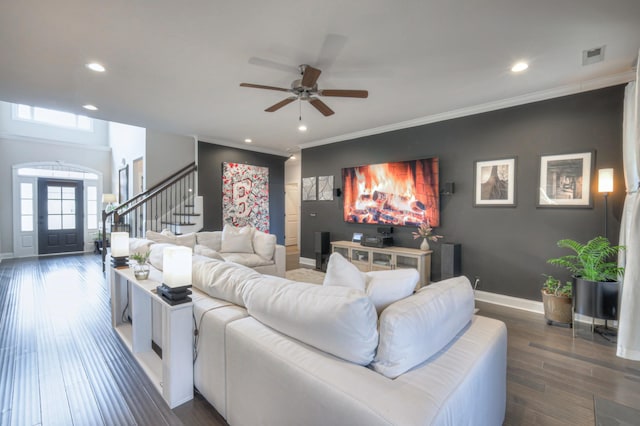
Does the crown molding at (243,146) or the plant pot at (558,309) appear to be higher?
the crown molding at (243,146)

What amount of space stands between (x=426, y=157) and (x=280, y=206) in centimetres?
411

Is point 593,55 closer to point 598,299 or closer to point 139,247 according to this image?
point 598,299

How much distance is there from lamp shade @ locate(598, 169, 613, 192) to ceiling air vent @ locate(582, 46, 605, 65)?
3.65 feet

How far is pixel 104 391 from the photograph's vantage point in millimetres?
1976

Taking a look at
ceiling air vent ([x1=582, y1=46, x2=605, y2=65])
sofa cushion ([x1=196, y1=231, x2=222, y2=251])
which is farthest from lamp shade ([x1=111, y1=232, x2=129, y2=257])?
ceiling air vent ([x1=582, y1=46, x2=605, y2=65])

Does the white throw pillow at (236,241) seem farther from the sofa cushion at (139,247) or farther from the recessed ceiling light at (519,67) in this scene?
the recessed ceiling light at (519,67)

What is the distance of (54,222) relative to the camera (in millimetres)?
7672

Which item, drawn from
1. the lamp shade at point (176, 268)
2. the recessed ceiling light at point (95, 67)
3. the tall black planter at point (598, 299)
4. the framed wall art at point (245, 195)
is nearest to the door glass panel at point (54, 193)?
the framed wall art at point (245, 195)

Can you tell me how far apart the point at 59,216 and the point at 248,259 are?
6850 mm

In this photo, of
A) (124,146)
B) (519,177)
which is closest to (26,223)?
(124,146)

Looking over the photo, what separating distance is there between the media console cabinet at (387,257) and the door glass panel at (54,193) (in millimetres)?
7688

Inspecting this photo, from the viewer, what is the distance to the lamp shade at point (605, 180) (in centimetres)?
299

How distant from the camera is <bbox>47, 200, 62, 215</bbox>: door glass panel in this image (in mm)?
7594

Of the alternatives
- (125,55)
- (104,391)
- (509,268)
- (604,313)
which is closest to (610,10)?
(604,313)
